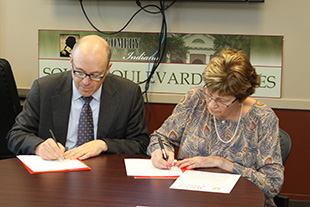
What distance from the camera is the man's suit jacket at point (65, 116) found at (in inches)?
102

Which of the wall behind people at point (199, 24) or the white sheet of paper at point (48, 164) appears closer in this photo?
the white sheet of paper at point (48, 164)

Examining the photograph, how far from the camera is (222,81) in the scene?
218cm

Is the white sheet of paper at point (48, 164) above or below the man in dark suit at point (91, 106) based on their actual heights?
below

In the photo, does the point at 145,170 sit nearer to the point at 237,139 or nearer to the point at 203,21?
the point at 237,139

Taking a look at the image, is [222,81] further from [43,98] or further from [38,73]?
[38,73]

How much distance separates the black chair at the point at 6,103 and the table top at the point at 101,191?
0.88 meters

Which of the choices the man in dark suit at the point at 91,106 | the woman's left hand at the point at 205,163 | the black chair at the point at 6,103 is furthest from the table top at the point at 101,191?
the black chair at the point at 6,103

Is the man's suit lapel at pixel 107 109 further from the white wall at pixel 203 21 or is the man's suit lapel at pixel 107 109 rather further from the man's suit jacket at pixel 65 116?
the white wall at pixel 203 21

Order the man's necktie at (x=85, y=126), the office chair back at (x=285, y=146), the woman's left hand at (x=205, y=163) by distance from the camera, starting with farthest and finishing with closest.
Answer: the man's necktie at (x=85, y=126)
the office chair back at (x=285, y=146)
the woman's left hand at (x=205, y=163)

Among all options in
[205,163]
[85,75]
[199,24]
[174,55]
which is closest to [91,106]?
[85,75]

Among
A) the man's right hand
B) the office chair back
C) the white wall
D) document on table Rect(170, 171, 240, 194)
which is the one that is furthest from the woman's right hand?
the white wall

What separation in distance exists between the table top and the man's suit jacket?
53 centimetres

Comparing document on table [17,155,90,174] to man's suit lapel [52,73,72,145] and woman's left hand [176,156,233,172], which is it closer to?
man's suit lapel [52,73,72,145]


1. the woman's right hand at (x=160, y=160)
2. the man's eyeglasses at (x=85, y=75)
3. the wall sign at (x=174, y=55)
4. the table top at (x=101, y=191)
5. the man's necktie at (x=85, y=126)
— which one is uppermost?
the wall sign at (x=174, y=55)
